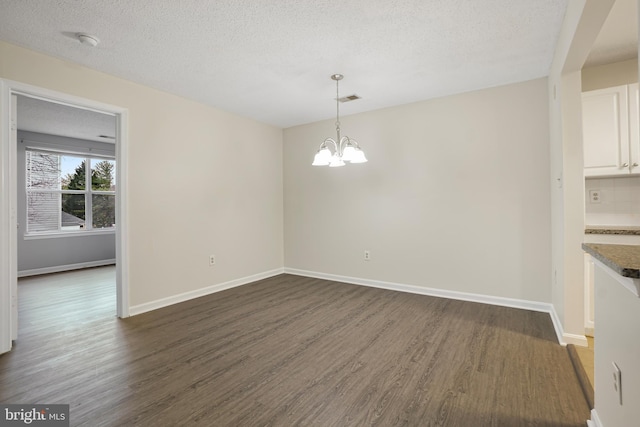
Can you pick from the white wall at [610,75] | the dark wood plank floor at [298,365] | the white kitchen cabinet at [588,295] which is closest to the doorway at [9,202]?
the dark wood plank floor at [298,365]

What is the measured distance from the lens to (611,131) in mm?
2838

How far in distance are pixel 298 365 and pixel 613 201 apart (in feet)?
11.3

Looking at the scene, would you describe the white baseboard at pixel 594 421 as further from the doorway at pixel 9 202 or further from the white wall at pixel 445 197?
the doorway at pixel 9 202

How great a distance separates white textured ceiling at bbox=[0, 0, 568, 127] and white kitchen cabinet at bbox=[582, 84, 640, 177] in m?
0.62

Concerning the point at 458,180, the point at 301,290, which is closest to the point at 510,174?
the point at 458,180

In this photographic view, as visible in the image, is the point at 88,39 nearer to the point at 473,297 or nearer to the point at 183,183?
the point at 183,183

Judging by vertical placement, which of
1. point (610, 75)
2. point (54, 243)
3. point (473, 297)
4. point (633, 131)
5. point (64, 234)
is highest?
point (610, 75)

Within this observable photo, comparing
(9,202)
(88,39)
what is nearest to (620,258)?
(88,39)

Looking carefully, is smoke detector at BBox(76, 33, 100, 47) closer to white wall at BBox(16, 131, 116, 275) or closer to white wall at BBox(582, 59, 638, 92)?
white wall at BBox(16, 131, 116, 275)

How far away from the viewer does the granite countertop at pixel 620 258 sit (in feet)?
2.98

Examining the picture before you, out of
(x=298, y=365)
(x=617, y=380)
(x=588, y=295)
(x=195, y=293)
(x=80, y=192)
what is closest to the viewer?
(x=617, y=380)

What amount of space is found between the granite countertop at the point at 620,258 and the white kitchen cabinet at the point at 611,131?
2.01 meters

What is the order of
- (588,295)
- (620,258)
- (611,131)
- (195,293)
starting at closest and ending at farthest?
(620,258)
(588,295)
(611,131)
(195,293)

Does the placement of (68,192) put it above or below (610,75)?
below
